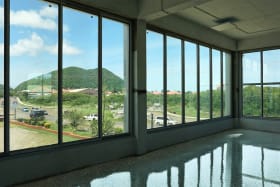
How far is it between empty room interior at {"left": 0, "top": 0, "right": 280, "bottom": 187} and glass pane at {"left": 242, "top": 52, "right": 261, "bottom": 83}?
4.29ft

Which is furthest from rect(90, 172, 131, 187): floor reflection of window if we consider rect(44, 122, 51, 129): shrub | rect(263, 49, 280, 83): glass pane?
rect(263, 49, 280, 83): glass pane

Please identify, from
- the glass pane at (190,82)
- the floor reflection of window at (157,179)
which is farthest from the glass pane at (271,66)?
the floor reflection of window at (157,179)

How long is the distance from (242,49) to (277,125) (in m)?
3.06

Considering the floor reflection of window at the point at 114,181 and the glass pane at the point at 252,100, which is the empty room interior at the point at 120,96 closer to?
the floor reflection of window at the point at 114,181

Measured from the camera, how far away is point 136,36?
516 cm

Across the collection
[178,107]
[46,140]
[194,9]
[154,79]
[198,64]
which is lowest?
[46,140]

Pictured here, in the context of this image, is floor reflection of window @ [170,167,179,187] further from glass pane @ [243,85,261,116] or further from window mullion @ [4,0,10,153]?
glass pane @ [243,85,261,116]

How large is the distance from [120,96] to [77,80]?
1.10m

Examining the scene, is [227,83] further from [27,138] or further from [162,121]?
[27,138]

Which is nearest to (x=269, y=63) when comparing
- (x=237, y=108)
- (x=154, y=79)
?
(x=237, y=108)

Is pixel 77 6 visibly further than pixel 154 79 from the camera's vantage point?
No

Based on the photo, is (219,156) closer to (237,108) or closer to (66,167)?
(66,167)

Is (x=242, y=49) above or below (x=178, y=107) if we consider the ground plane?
above

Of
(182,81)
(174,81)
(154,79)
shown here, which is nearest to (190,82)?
(182,81)
